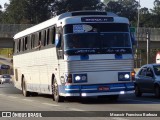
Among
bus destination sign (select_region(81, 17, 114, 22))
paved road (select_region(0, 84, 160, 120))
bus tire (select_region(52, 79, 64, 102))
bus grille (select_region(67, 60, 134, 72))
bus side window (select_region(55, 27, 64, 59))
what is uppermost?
bus destination sign (select_region(81, 17, 114, 22))

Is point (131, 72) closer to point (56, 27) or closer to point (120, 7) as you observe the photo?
point (56, 27)

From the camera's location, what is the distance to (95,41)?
19516 millimetres

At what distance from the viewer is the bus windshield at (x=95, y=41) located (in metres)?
19.4

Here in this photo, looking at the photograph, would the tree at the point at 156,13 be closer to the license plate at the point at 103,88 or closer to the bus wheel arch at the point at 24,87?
the bus wheel arch at the point at 24,87

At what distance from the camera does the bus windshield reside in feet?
63.5

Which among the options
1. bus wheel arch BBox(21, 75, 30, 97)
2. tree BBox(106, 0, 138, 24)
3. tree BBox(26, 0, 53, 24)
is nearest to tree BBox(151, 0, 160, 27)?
tree BBox(106, 0, 138, 24)

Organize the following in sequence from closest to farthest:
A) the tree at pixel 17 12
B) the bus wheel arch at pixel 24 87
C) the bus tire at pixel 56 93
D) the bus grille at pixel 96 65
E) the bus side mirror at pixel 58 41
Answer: the bus grille at pixel 96 65
the bus side mirror at pixel 58 41
the bus tire at pixel 56 93
the bus wheel arch at pixel 24 87
the tree at pixel 17 12

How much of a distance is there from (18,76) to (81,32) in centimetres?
1186

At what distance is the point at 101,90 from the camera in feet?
63.9

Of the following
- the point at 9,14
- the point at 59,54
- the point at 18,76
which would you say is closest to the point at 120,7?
the point at 9,14

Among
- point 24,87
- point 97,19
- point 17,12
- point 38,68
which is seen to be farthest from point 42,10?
point 97,19

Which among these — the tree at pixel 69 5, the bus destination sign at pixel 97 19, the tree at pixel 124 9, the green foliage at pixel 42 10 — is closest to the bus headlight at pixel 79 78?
the bus destination sign at pixel 97 19

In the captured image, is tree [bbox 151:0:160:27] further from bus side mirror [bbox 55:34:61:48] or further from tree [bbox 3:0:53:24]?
bus side mirror [bbox 55:34:61:48]

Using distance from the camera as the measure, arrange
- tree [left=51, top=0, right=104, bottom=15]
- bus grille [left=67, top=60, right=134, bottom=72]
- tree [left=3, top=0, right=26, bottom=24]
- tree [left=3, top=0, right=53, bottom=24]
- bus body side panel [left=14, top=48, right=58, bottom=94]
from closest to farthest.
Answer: bus grille [left=67, top=60, right=134, bottom=72] → bus body side panel [left=14, top=48, right=58, bottom=94] → tree [left=3, top=0, right=53, bottom=24] → tree [left=3, top=0, right=26, bottom=24] → tree [left=51, top=0, right=104, bottom=15]
